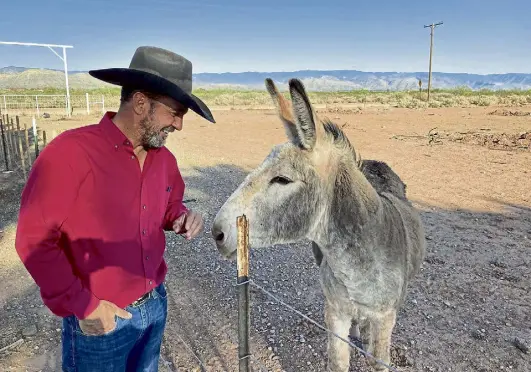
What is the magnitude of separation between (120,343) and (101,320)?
0.36 meters

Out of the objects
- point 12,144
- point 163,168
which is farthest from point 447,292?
point 12,144

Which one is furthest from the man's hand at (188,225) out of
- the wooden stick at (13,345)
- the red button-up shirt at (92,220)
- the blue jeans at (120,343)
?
the wooden stick at (13,345)

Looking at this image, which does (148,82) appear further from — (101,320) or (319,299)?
(319,299)

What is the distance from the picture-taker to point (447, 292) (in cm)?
512

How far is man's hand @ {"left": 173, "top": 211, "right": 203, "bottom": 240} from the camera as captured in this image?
2404 mm

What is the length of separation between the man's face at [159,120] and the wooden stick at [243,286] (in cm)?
57

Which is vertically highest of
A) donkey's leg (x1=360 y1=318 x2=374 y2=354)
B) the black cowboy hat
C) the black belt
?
the black cowboy hat

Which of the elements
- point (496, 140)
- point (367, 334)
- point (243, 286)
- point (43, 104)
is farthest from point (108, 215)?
point (43, 104)

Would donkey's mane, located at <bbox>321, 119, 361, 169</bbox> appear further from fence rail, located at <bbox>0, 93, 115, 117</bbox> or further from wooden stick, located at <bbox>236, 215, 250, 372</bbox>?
fence rail, located at <bbox>0, 93, 115, 117</bbox>

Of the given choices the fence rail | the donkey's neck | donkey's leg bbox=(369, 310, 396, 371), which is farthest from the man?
the fence rail

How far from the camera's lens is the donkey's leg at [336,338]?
2926mm

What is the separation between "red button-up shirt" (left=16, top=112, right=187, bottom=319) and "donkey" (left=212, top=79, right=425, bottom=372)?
42 centimetres

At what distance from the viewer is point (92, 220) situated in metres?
1.84

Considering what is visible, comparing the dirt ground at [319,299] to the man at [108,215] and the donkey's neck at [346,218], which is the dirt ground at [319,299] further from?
the man at [108,215]
